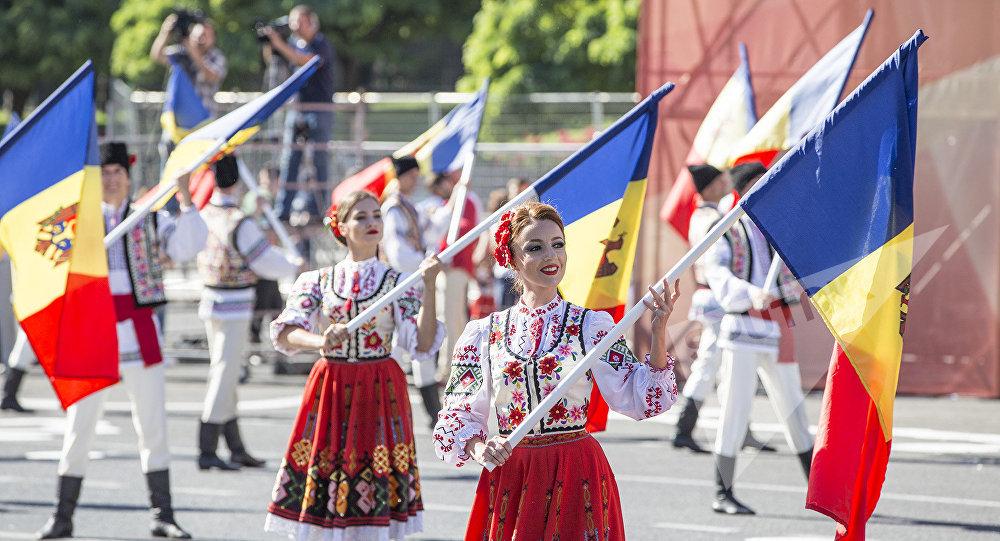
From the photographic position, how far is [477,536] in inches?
196

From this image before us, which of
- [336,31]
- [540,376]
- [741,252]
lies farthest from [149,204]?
[336,31]

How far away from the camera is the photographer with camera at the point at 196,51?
13166mm

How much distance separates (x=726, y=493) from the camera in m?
8.31

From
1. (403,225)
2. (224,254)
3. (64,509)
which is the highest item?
(403,225)

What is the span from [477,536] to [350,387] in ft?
5.94

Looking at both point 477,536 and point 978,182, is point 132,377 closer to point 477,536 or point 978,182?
point 477,536

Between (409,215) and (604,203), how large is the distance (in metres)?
5.18

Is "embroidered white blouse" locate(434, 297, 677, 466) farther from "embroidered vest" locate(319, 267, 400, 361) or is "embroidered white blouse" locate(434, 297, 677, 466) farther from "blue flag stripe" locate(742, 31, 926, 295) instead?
"embroidered vest" locate(319, 267, 400, 361)

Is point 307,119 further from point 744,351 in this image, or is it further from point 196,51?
point 744,351

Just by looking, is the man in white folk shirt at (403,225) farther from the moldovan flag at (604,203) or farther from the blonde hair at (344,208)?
the moldovan flag at (604,203)

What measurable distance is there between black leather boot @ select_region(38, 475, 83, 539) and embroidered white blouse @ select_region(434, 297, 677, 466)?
130 inches

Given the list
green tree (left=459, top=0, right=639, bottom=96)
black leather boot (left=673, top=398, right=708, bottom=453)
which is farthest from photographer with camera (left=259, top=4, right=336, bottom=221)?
green tree (left=459, top=0, right=639, bottom=96)

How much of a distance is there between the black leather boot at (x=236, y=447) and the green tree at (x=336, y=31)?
23.9 meters

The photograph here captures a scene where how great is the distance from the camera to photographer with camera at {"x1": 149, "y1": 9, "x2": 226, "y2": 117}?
13.2m
